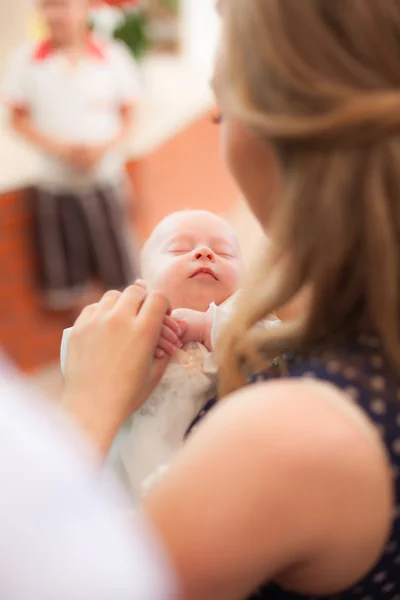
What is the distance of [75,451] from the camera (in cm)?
67

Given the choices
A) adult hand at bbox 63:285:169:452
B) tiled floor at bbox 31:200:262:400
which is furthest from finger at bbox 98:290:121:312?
tiled floor at bbox 31:200:262:400

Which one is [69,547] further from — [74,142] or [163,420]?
[74,142]

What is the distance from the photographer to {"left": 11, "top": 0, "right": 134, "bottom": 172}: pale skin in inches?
102

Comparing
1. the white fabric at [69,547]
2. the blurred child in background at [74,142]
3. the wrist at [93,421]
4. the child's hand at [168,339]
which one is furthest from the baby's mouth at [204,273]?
the blurred child in background at [74,142]

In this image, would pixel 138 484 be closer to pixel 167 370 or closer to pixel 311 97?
pixel 167 370

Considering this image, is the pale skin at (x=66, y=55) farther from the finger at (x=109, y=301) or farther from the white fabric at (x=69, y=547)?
the white fabric at (x=69, y=547)

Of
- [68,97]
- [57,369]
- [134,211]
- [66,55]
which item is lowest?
[57,369]

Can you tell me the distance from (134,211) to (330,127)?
8.04 ft

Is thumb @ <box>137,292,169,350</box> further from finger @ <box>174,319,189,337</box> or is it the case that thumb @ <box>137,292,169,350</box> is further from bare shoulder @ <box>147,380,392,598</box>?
bare shoulder @ <box>147,380,392,598</box>

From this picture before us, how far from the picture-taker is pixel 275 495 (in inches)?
19.9

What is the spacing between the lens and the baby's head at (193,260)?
93 centimetres

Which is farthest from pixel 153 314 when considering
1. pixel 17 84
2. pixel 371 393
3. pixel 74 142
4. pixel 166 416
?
pixel 17 84

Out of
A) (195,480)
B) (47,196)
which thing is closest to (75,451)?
(195,480)

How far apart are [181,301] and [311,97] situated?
435 mm
